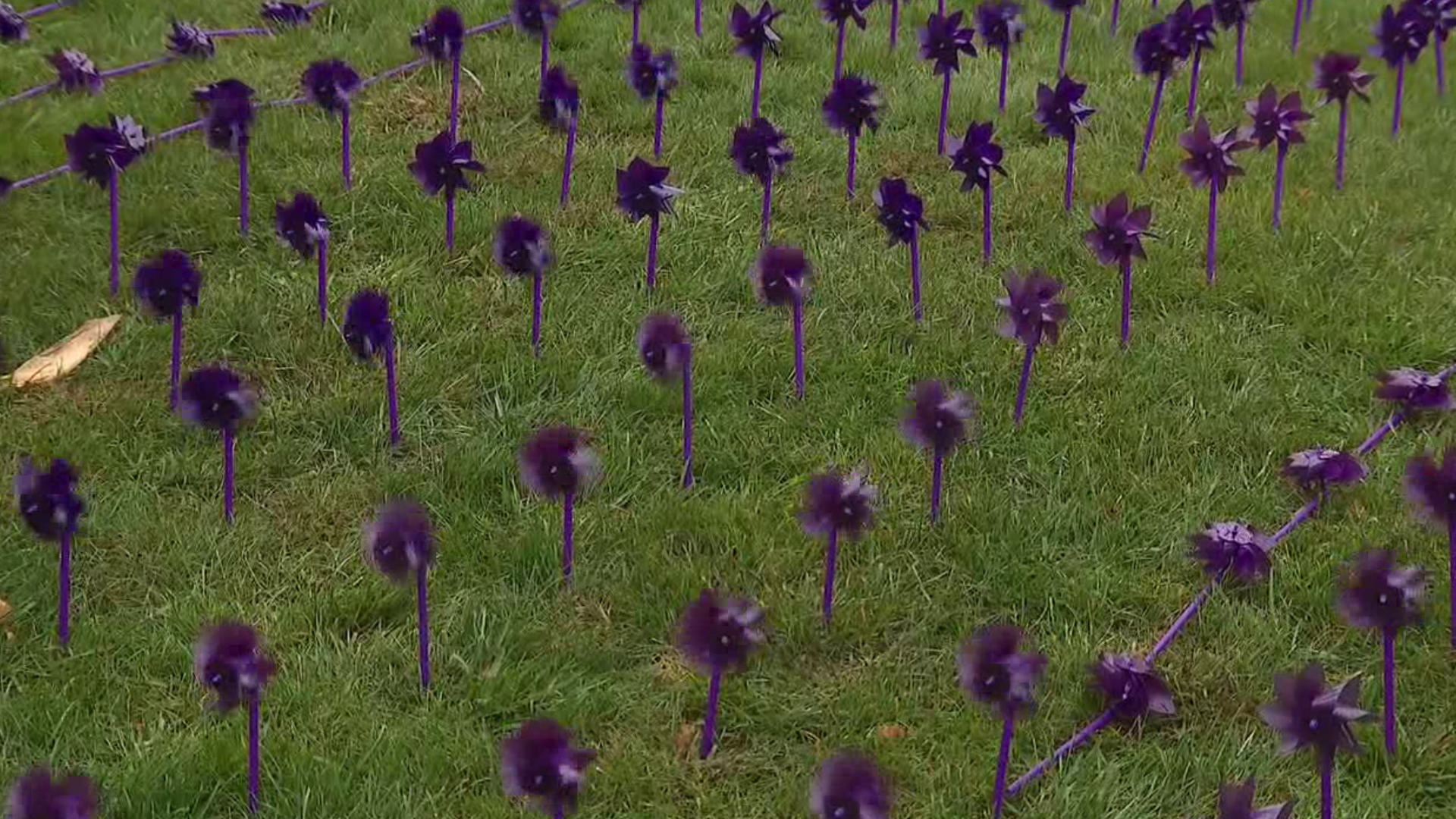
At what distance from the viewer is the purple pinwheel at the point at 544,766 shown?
7.32 feet

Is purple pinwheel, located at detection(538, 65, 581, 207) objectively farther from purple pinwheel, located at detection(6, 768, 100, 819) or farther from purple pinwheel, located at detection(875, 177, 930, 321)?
purple pinwheel, located at detection(6, 768, 100, 819)

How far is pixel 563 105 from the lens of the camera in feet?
15.0

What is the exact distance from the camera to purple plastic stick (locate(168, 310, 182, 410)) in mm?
3469

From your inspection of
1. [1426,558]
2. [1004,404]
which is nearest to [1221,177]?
[1004,404]

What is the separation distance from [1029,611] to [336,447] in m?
1.68

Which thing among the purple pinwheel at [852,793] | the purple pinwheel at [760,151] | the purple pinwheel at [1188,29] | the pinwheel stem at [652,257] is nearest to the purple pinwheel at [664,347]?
the pinwheel stem at [652,257]

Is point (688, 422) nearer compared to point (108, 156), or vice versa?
point (688, 422)

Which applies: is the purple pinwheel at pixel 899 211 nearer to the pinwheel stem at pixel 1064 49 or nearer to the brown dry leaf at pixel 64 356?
the pinwheel stem at pixel 1064 49

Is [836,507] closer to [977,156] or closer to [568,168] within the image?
[977,156]

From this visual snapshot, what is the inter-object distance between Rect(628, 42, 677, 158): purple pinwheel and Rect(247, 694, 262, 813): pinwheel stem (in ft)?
8.83

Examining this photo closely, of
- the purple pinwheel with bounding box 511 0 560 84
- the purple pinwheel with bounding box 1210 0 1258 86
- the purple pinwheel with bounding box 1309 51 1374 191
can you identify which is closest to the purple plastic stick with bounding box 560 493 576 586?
the purple pinwheel with bounding box 511 0 560 84

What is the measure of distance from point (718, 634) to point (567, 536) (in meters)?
0.66

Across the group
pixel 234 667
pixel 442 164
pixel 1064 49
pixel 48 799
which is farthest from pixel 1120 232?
pixel 48 799

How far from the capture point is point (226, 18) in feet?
19.1
